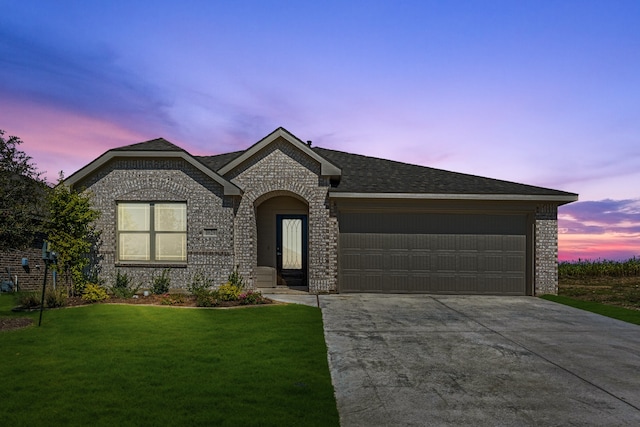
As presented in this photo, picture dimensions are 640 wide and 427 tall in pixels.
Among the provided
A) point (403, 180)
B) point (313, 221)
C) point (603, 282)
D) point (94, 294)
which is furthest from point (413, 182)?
point (603, 282)

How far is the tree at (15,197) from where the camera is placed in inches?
408

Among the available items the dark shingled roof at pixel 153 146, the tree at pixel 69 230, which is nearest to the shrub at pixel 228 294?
the tree at pixel 69 230

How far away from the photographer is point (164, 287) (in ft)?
48.0

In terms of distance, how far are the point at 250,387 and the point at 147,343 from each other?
3258mm

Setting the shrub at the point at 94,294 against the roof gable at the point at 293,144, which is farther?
the roof gable at the point at 293,144

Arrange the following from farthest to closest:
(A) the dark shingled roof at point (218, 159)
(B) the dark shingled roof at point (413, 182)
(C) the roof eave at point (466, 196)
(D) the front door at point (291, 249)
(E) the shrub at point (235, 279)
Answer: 1. (A) the dark shingled roof at point (218, 159)
2. (D) the front door at point (291, 249)
3. (B) the dark shingled roof at point (413, 182)
4. (C) the roof eave at point (466, 196)
5. (E) the shrub at point (235, 279)

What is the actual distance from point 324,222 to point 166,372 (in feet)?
31.2

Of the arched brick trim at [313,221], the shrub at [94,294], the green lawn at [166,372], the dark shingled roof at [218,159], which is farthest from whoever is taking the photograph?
the dark shingled roof at [218,159]

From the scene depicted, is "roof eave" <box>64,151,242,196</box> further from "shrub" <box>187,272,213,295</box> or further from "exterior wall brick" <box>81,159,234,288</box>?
"shrub" <box>187,272,213,295</box>

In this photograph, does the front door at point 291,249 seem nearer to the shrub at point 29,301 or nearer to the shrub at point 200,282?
the shrub at point 200,282

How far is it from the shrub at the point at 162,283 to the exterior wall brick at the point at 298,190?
287 centimetres

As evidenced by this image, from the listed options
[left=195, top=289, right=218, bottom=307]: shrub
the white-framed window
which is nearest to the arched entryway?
the white-framed window

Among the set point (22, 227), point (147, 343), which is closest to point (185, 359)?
point (147, 343)

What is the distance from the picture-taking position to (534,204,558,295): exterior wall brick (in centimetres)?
1574
